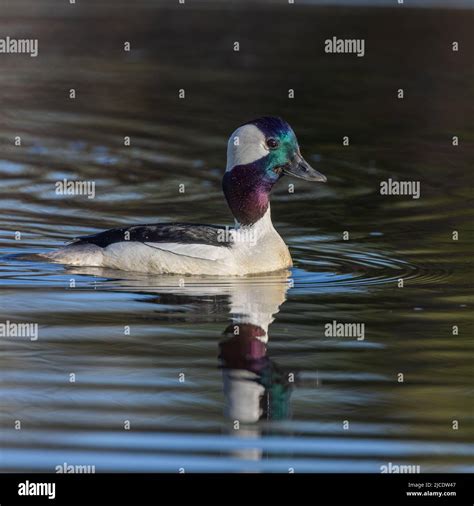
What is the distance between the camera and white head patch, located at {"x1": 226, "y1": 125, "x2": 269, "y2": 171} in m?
16.0

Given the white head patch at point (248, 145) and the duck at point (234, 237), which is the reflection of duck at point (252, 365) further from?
the white head patch at point (248, 145)

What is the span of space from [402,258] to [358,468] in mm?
6706

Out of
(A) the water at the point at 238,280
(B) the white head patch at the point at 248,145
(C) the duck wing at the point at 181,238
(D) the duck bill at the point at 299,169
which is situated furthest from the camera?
(D) the duck bill at the point at 299,169

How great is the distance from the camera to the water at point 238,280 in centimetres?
1109

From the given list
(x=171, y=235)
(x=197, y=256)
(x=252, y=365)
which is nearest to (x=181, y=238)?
(x=171, y=235)

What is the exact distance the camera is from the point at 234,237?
52.9ft

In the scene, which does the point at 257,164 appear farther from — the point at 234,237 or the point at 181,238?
the point at 181,238

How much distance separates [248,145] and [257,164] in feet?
0.76

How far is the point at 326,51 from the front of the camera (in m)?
32.9

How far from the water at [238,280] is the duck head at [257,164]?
2.87ft

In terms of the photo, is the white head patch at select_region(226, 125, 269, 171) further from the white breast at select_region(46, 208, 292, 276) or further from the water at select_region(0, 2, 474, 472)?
the water at select_region(0, 2, 474, 472)

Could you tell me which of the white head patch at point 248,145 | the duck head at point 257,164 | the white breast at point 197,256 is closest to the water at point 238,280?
the white breast at point 197,256

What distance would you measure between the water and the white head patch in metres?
1.30

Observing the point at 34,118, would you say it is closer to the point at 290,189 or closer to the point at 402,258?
the point at 290,189
